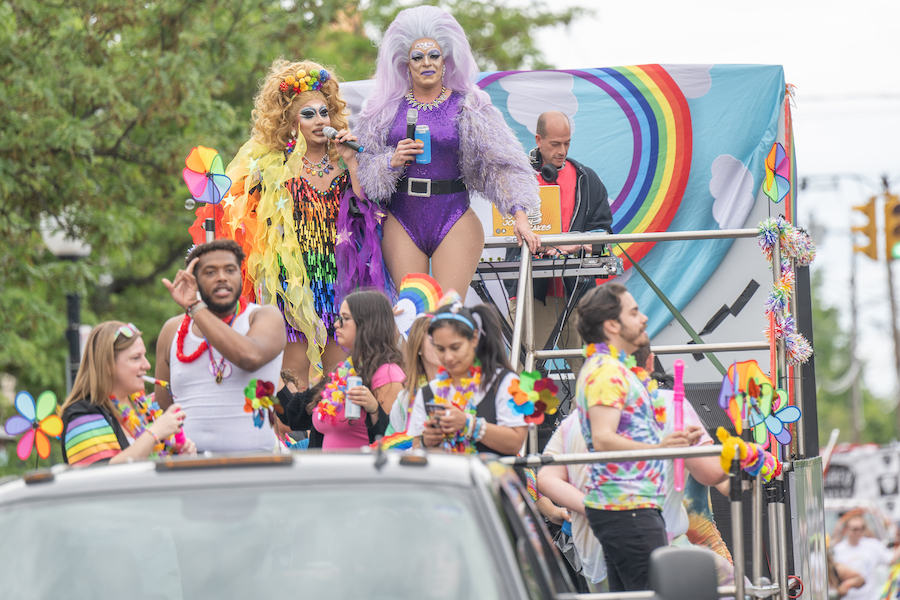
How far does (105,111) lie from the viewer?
993 centimetres

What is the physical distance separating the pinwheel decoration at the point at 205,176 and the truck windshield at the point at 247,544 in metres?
2.74

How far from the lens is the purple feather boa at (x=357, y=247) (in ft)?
18.3

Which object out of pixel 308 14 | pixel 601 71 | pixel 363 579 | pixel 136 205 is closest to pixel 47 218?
pixel 136 205

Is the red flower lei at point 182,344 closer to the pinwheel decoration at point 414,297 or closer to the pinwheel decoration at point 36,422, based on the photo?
the pinwheel decoration at point 36,422

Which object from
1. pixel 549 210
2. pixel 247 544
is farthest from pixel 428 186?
pixel 247 544

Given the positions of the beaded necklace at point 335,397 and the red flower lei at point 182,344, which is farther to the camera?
the beaded necklace at point 335,397

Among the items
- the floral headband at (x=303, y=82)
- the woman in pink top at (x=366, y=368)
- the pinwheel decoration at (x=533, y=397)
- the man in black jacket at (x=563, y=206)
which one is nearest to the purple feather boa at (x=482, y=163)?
the floral headband at (x=303, y=82)

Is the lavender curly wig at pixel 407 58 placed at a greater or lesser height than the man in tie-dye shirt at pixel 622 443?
greater

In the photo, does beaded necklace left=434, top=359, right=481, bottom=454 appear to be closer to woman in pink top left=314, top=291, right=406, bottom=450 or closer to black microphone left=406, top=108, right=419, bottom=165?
woman in pink top left=314, top=291, right=406, bottom=450

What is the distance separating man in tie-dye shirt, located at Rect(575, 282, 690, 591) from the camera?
155 inches

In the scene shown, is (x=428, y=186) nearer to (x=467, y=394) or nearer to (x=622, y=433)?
(x=467, y=394)

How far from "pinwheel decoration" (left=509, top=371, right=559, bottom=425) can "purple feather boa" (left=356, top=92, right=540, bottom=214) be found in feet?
5.45

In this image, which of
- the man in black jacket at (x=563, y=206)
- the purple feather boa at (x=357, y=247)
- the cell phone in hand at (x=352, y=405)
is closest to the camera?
the cell phone in hand at (x=352, y=405)

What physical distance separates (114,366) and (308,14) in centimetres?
818
